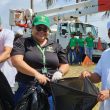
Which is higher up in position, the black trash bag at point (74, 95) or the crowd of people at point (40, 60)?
the crowd of people at point (40, 60)

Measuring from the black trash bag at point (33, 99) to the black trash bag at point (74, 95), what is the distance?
0.13 m

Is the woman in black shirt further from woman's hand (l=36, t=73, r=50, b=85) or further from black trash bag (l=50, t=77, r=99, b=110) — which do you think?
black trash bag (l=50, t=77, r=99, b=110)

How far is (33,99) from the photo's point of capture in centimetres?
204

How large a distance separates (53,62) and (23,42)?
456 mm

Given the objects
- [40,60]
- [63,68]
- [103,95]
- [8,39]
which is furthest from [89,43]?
[103,95]

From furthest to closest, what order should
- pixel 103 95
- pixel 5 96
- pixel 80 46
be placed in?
1. pixel 80 46
2. pixel 5 96
3. pixel 103 95

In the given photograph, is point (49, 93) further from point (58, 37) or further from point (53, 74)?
point (58, 37)

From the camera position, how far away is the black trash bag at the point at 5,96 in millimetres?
2396

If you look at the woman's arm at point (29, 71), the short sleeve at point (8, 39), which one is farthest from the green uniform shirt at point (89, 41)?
the woman's arm at point (29, 71)

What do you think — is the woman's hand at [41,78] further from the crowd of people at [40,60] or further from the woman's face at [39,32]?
the woman's face at [39,32]

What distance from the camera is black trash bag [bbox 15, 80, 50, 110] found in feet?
6.70

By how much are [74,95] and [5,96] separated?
3.33 ft

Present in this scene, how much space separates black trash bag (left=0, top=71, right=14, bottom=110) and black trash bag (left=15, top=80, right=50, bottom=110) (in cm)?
39

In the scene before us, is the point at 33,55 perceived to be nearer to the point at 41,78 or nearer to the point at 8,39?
the point at 41,78
